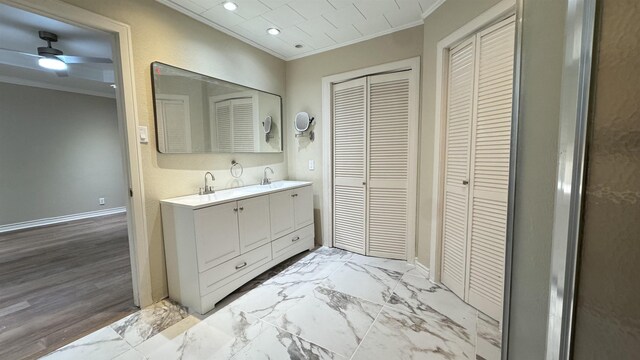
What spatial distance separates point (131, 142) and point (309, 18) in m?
1.81

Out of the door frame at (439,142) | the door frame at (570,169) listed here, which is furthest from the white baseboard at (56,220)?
the door frame at (570,169)

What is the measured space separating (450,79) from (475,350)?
1.96 m

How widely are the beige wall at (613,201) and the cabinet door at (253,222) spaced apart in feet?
6.74

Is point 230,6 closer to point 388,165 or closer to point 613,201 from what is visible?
point 388,165

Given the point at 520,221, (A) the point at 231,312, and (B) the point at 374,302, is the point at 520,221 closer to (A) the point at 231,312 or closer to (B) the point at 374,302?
(B) the point at 374,302

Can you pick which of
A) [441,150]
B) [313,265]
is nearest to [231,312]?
[313,265]

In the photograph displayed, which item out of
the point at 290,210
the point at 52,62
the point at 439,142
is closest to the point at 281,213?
the point at 290,210

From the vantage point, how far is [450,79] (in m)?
2.10

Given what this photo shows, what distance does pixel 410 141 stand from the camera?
2559 millimetres

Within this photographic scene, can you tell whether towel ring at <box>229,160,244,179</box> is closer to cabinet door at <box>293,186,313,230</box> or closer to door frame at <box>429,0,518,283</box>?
cabinet door at <box>293,186,313,230</box>

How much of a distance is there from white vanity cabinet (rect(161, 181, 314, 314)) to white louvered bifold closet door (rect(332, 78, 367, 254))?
2.77 feet

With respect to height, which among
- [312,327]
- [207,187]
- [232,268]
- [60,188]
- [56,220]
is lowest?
[312,327]

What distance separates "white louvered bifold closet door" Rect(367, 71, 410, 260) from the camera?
2.62 m

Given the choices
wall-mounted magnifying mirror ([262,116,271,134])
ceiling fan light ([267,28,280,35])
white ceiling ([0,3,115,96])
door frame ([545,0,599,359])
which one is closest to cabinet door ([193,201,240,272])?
wall-mounted magnifying mirror ([262,116,271,134])
